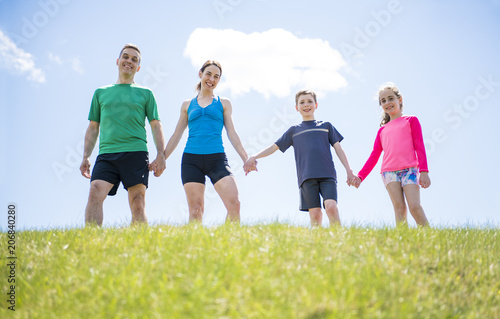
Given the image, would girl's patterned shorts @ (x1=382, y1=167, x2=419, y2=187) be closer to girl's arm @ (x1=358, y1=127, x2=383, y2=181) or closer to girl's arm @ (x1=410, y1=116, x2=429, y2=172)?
girl's arm @ (x1=410, y1=116, x2=429, y2=172)

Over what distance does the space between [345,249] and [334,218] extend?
225 centimetres

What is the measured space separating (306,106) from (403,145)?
182cm

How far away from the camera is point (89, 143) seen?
6.41 metres

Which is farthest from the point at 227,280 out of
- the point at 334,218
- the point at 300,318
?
the point at 334,218

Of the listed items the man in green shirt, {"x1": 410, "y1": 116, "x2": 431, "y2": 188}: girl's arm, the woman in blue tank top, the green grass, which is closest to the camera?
the green grass

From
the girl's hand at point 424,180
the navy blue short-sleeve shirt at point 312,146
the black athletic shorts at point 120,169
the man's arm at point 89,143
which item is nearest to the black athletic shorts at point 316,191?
the navy blue short-sleeve shirt at point 312,146

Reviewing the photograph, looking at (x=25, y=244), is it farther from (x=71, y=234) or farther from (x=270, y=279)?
(x=270, y=279)

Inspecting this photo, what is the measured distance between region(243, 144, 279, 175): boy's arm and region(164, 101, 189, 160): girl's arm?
1.23 metres

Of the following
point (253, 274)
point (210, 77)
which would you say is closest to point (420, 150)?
point (210, 77)

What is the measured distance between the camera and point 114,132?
6.05 m

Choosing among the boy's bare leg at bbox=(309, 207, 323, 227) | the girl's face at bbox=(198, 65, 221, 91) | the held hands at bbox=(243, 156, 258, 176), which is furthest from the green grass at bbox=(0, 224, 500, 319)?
the girl's face at bbox=(198, 65, 221, 91)

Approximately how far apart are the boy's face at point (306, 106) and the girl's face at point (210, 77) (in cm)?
161

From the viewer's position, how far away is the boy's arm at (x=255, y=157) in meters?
6.85

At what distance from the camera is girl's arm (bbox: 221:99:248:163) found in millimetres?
6703
